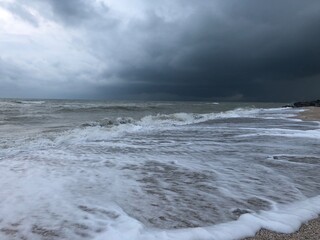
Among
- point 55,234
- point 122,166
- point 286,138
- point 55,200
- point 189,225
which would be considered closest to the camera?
point 55,234

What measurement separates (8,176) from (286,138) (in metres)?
9.61

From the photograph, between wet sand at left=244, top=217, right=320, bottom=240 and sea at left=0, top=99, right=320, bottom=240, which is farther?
sea at left=0, top=99, right=320, bottom=240

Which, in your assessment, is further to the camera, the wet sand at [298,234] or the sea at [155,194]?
the sea at [155,194]

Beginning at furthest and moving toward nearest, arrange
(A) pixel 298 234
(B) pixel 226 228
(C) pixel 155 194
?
(C) pixel 155 194 < (B) pixel 226 228 < (A) pixel 298 234

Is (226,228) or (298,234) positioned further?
(226,228)

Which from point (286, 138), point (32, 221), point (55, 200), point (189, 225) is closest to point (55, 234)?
point (32, 221)

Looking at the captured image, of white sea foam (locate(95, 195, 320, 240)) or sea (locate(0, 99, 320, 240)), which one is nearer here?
white sea foam (locate(95, 195, 320, 240))

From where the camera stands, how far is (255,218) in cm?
420

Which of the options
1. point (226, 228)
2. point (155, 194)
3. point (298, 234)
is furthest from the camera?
point (155, 194)

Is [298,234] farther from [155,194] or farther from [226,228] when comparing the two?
[155,194]

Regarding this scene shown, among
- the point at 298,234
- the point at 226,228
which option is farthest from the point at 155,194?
the point at 298,234

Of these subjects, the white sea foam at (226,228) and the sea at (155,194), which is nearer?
the white sea foam at (226,228)

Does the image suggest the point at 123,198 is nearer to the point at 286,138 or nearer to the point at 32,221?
the point at 32,221

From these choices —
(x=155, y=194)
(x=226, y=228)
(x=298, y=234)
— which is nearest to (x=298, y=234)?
(x=298, y=234)
